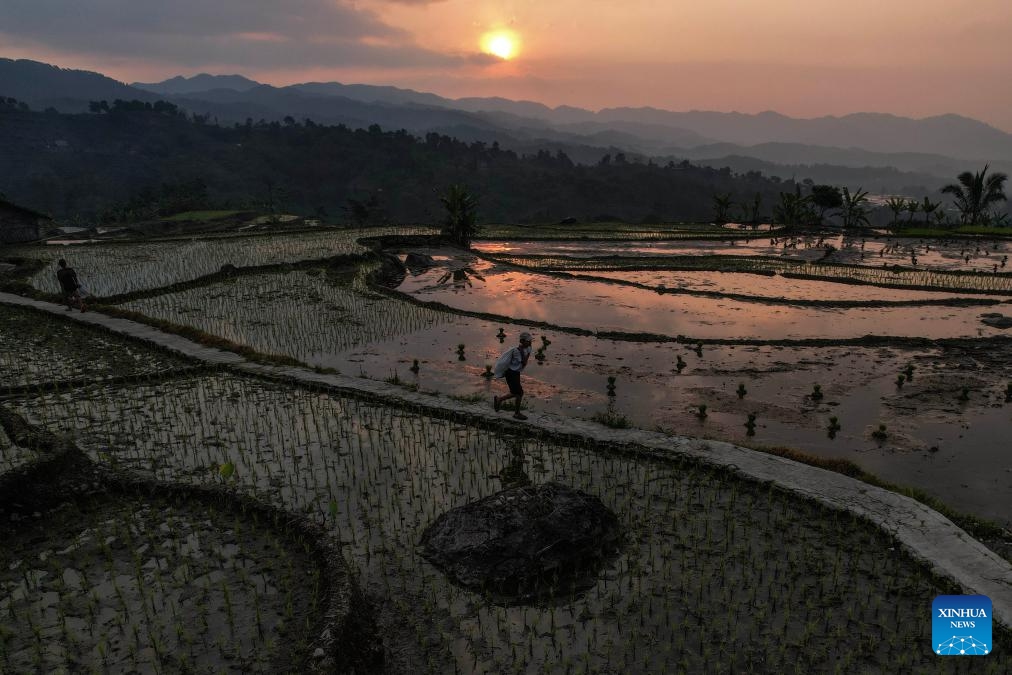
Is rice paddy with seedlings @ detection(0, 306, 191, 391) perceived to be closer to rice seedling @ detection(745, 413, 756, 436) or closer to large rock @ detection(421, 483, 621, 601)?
large rock @ detection(421, 483, 621, 601)

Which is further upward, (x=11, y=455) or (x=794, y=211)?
(x=794, y=211)

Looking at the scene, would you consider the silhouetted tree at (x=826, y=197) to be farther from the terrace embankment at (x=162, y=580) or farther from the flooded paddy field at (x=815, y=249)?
the terrace embankment at (x=162, y=580)

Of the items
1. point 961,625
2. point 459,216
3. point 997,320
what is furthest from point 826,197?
point 961,625

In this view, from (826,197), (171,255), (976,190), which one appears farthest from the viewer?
(826,197)

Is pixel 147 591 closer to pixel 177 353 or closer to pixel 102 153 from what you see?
pixel 177 353

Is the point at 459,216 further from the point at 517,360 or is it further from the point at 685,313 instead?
the point at 517,360
